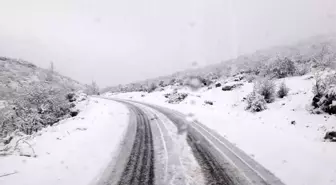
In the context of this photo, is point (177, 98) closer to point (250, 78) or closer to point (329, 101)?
point (250, 78)

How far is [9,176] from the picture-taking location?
5770mm

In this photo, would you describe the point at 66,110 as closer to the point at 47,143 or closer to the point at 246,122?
the point at 47,143

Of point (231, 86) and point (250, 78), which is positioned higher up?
point (250, 78)

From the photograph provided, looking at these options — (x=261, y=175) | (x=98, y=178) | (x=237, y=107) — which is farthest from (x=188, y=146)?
(x=237, y=107)

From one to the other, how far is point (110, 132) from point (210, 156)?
6629 millimetres

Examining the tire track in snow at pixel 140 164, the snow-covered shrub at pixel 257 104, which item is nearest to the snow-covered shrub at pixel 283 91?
the snow-covered shrub at pixel 257 104

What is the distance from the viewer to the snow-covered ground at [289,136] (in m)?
6.72

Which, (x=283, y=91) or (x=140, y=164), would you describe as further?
(x=283, y=91)

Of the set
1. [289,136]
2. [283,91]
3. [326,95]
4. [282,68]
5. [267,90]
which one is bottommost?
[289,136]

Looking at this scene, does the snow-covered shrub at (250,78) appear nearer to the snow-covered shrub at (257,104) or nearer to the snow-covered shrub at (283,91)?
the snow-covered shrub at (283,91)

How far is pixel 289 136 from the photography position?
10.4 m

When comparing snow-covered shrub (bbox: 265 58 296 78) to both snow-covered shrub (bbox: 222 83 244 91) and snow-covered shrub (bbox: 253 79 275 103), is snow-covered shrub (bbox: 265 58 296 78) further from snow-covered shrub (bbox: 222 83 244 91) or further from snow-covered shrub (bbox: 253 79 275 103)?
snow-covered shrub (bbox: 253 79 275 103)

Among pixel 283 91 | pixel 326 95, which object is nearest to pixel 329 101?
pixel 326 95

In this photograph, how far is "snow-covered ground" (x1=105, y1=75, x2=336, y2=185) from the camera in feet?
22.0
